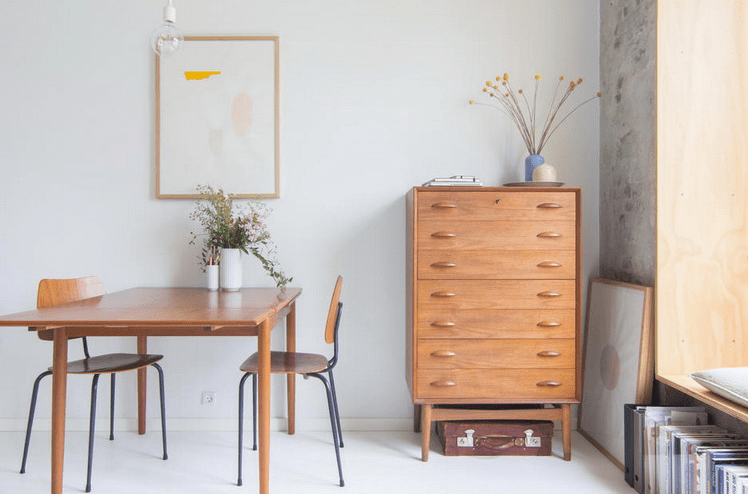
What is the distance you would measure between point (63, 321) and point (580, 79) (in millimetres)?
2718

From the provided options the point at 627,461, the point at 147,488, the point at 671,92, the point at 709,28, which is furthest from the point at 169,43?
the point at 627,461

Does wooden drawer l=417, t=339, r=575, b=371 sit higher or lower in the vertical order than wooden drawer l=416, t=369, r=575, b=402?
higher

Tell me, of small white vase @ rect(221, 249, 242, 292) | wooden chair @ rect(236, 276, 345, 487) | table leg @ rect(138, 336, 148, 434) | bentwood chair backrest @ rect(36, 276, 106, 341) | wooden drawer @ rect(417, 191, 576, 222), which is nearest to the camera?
wooden chair @ rect(236, 276, 345, 487)

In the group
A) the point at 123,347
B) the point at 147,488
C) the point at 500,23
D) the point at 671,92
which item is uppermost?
the point at 500,23

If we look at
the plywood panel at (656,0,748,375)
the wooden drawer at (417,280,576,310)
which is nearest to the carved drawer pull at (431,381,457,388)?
the wooden drawer at (417,280,576,310)

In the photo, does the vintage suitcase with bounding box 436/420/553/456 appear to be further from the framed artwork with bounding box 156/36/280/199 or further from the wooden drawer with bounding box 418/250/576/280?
the framed artwork with bounding box 156/36/280/199

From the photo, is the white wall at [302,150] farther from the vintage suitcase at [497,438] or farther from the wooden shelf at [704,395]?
the wooden shelf at [704,395]

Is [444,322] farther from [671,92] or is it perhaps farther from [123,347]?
[123,347]

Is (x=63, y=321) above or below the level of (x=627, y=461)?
above

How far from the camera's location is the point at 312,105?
10.1ft

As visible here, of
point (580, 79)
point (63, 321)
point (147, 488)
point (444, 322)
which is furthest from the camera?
point (580, 79)

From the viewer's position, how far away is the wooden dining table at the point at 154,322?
1.83 m

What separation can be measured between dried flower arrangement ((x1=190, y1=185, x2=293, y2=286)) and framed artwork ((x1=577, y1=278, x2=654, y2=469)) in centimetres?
162

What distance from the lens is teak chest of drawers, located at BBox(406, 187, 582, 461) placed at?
2611 millimetres
